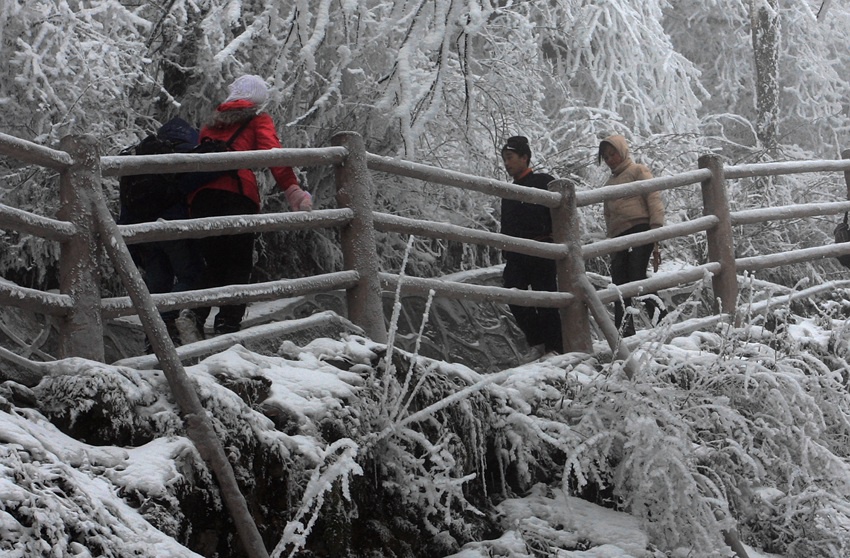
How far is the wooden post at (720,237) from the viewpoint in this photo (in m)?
7.00

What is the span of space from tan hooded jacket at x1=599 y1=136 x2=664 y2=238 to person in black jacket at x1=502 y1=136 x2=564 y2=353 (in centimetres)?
62

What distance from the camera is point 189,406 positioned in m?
3.42

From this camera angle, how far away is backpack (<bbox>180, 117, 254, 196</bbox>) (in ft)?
17.0

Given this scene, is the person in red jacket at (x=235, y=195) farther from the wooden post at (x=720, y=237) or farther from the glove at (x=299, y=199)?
the wooden post at (x=720, y=237)

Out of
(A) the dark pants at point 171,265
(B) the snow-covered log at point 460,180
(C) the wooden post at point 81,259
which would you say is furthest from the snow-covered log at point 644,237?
(C) the wooden post at point 81,259

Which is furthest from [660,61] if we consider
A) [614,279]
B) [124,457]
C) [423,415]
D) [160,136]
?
[124,457]

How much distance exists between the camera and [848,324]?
22.0ft

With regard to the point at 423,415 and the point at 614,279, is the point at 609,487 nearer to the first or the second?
the point at 423,415

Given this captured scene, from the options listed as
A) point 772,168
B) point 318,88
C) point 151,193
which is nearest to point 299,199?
point 151,193

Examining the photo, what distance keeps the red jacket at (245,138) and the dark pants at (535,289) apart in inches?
65.9

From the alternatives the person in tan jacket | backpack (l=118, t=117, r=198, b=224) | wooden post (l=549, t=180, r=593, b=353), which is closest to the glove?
backpack (l=118, t=117, r=198, b=224)

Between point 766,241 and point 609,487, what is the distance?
6.04 meters

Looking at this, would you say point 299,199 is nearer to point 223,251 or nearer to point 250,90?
point 223,251

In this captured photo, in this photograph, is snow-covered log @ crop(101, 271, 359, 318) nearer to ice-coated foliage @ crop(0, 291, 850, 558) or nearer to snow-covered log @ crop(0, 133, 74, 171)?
ice-coated foliage @ crop(0, 291, 850, 558)
